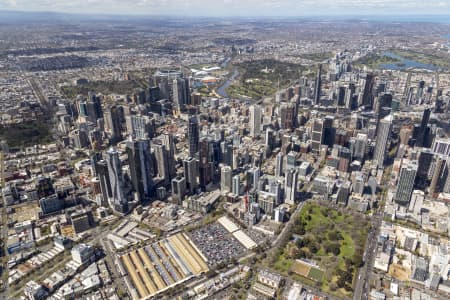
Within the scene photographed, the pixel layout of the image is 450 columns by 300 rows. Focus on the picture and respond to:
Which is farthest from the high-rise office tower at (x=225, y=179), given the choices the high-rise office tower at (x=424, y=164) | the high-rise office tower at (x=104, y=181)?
the high-rise office tower at (x=424, y=164)

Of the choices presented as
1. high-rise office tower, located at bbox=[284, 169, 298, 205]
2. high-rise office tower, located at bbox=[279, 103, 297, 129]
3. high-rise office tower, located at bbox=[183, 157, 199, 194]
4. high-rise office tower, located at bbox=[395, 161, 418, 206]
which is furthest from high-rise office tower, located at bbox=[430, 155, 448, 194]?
high-rise office tower, located at bbox=[183, 157, 199, 194]

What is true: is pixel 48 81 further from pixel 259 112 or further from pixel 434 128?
pixel 434 128

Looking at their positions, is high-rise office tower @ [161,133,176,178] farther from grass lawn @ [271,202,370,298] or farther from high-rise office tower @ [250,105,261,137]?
grass lawn @ [271,202,370,298]

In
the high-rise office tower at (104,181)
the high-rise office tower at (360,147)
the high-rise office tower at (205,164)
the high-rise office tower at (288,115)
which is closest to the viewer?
the high-rise office tower at (104,181)

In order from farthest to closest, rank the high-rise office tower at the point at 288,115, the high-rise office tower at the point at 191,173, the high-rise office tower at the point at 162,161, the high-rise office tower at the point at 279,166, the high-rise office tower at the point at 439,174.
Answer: the high-rise office tower at the point at 288,115 < the high-rise office tower at the point at 279,166 < the high-rise office tower at the point at 162,161 < the high-rise office tower at the point at 191,173 < the high-rise office tower at the point at 439,174

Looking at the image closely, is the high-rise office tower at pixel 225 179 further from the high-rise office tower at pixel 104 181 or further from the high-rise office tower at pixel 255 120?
the high-rise office tower at pixel 255 120

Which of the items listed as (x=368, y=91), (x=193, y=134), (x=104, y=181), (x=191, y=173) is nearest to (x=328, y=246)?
(x=191, y=173)

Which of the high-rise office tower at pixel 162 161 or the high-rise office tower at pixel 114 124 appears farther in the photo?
the high-rise office tower at pixel 114 124

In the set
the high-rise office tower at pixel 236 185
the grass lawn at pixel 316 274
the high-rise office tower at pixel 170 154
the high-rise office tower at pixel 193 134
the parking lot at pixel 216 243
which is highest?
the high-rise office tower at pixel 193 134
